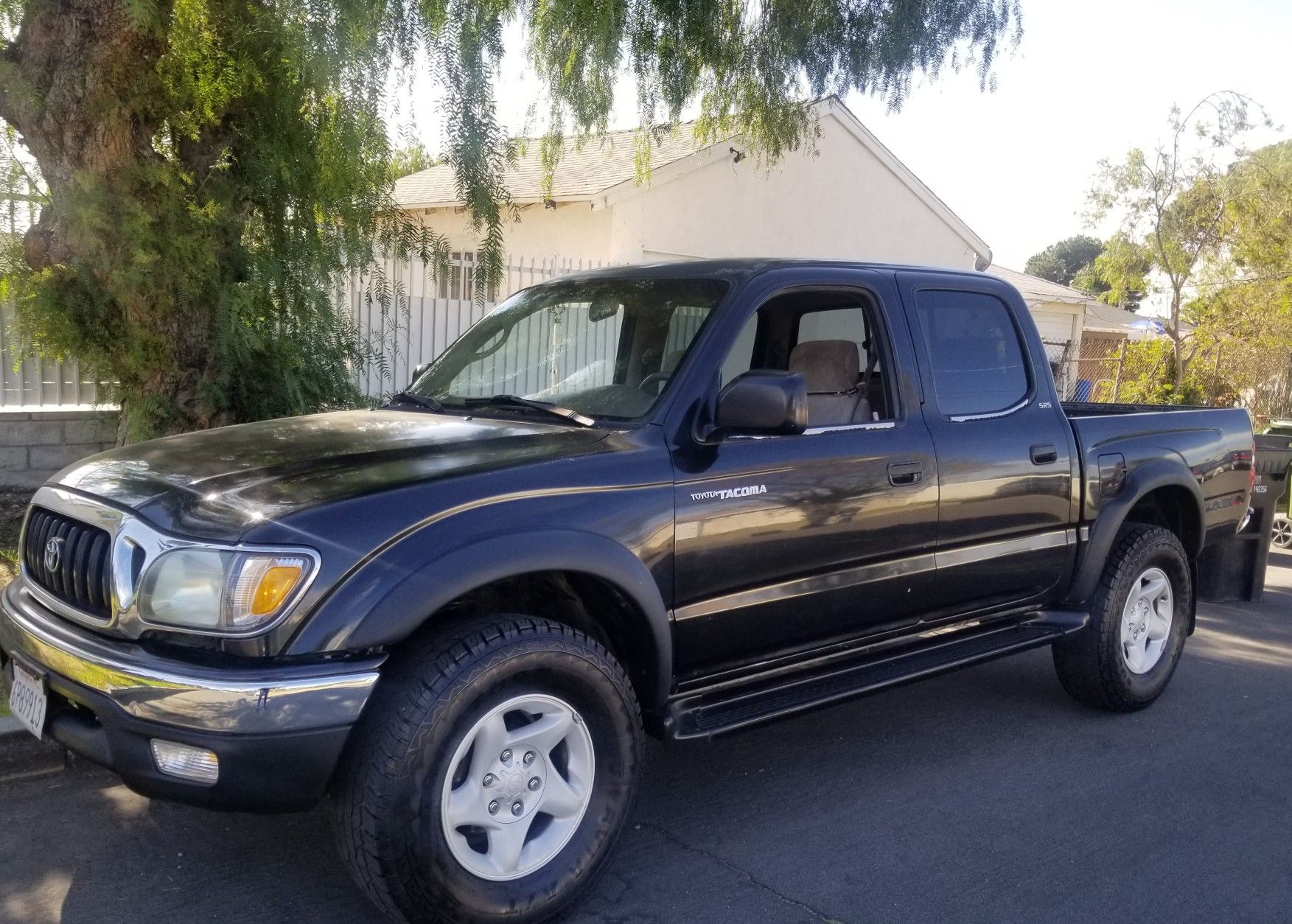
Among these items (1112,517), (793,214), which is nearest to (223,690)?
(1112,517)

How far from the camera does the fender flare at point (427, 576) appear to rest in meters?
2.91

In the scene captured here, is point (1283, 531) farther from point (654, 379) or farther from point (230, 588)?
point (230, 588)

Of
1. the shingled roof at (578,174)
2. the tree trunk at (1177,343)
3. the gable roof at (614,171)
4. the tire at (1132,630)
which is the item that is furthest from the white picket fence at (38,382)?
the tree trunk at (1177,343)

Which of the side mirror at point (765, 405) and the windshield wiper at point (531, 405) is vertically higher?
the side mirror at point (765, 405)

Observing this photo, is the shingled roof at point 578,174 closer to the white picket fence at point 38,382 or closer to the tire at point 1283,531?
the white picket fence at point 38,382

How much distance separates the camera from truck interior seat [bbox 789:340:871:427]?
4.56 m

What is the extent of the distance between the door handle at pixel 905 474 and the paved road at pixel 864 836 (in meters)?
1.26

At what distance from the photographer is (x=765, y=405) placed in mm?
3656

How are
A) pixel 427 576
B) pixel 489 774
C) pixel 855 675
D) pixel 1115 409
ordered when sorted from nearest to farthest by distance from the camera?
pixel 427 576 < pixel 489 774 < pixel 855 675 < pixel 1115 409

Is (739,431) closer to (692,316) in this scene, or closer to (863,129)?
(692,316)

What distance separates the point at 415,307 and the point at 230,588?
781 cm

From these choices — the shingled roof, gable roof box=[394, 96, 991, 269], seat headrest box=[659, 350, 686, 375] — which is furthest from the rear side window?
the shingled roof

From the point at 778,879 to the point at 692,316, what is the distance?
1.96m

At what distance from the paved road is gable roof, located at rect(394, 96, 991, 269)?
7484 mm
